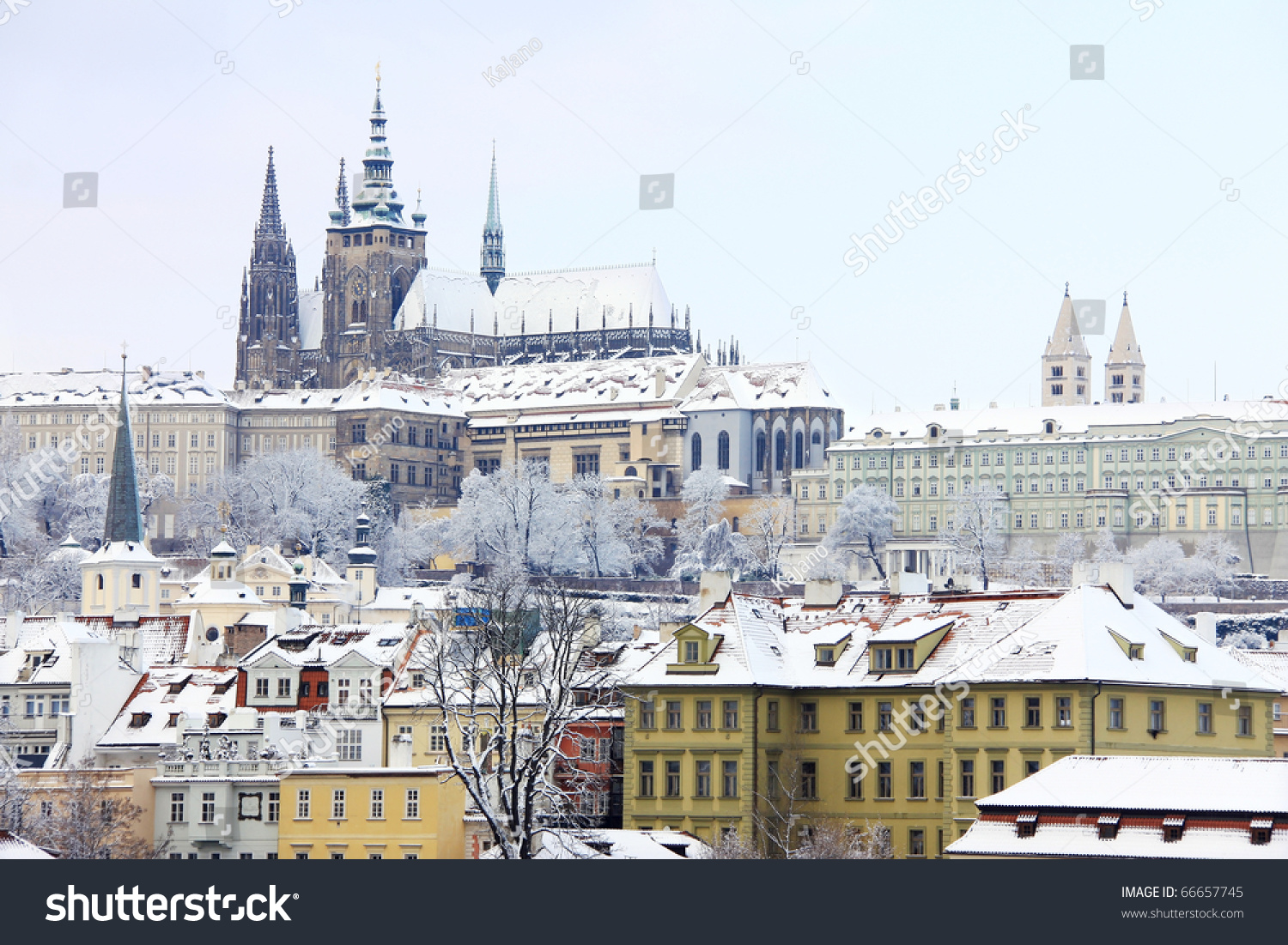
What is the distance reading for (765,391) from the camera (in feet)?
532

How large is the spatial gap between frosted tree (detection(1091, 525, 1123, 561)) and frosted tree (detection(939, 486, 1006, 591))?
187 inches

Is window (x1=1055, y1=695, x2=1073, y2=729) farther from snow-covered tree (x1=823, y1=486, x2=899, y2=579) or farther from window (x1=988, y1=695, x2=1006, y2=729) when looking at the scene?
snow-covered tree (x1=823, y1=486, x2=899, y2=579)

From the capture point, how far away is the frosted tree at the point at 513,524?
138125 millimetres

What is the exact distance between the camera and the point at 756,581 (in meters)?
133

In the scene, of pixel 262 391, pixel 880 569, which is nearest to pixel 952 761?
pixel 880 569

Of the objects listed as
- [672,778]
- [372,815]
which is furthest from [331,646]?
[372,815]

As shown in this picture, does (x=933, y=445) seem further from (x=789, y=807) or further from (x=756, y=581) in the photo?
(x=789, y=807)

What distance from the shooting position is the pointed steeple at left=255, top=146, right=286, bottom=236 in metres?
182

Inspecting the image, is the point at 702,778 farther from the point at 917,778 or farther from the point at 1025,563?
the point at 1025,563

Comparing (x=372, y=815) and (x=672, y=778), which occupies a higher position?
(x=672, y=778)

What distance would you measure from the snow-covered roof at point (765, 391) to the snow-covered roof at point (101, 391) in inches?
1110

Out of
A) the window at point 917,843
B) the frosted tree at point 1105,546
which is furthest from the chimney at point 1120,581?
the frosted tree at point 1105,546

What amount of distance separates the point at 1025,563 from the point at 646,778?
90.6 meters

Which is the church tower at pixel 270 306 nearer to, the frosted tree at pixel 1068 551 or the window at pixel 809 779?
the frosted tree at pixel 1068 551
